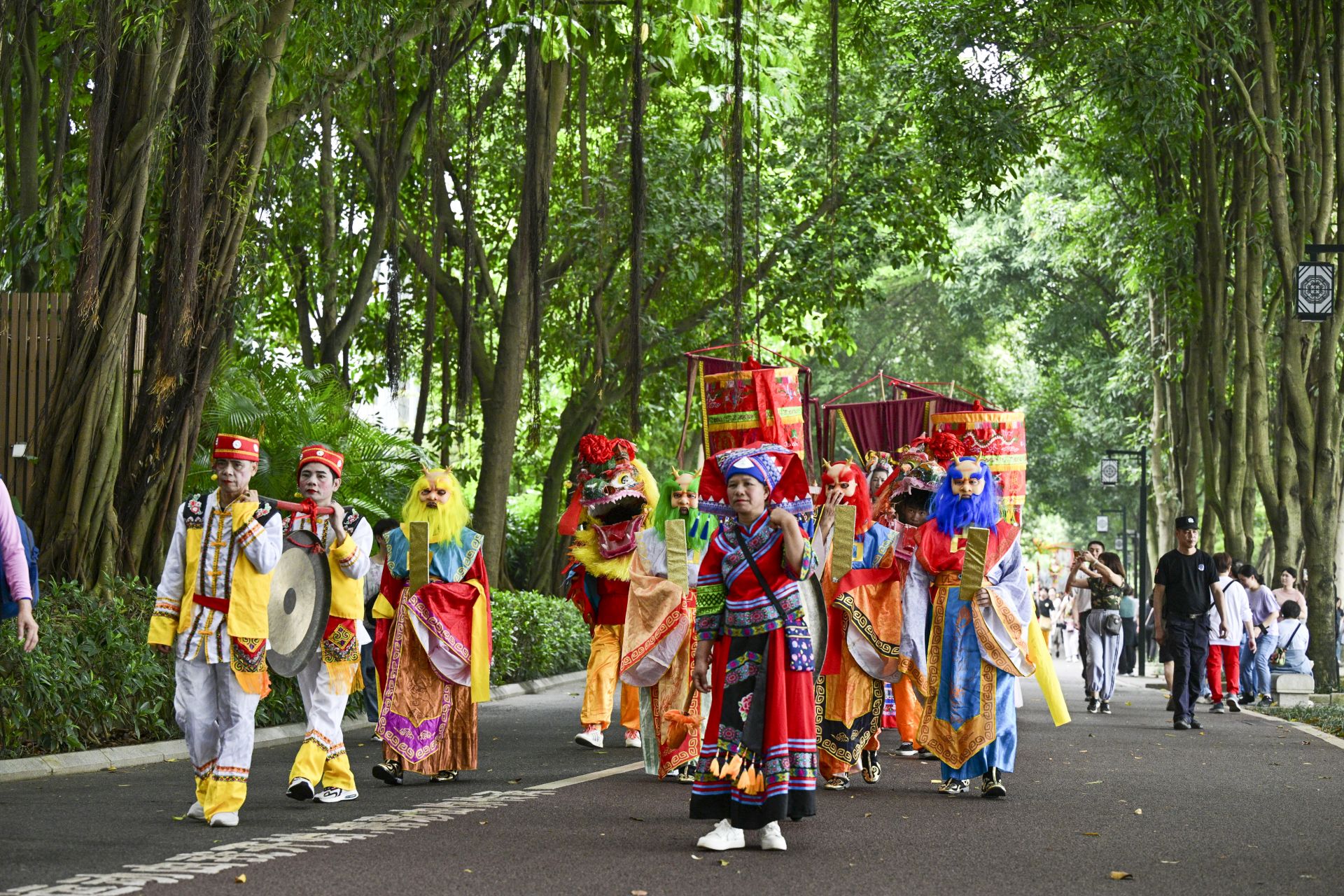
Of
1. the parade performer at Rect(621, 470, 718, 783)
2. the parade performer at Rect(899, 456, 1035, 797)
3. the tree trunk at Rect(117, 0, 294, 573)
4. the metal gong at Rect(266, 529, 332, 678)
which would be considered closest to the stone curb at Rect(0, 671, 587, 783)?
the tree trunk at Rect(117, 0, 294, 573)

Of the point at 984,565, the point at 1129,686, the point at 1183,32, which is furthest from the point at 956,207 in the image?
the point at 984,565

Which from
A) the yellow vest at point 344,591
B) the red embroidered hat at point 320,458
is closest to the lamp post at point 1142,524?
the yellow vest at point 344,591

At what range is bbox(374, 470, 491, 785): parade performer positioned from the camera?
33.3 feet

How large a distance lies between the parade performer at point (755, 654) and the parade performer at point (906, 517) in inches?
107

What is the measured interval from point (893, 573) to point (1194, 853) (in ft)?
12.2

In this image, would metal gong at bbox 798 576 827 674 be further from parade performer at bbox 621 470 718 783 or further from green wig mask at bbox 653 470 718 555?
green wig mask at bbox 653 470 718 555

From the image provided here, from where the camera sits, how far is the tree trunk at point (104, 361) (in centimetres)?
1228

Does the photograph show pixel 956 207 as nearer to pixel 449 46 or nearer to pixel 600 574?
pixel 449 46

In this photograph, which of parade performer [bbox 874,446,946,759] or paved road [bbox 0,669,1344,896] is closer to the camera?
paved road [bbox 0,669,1344,896]

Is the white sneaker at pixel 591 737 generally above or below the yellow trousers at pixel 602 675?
below

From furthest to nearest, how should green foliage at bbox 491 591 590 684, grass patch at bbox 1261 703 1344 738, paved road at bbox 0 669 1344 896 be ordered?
green foliage at bbox 491 591 590 684 < grass patch at bbox 1261 703 1344 738 < paved road at bbox 0 669 1344 896

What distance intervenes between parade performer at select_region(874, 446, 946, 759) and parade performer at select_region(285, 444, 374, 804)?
3.49 m

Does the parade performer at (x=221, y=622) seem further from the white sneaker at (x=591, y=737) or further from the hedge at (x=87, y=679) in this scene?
the white sneaker at (x=591, y=737)

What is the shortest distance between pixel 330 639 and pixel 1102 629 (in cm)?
1117
